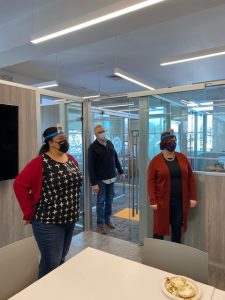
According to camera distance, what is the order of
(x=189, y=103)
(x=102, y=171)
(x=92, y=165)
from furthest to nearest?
(x=102, y=171) → (x=92, y=165) → (x=189, y=103)

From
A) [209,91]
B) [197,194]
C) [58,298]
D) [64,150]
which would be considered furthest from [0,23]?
[58,298]

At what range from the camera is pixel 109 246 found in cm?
321

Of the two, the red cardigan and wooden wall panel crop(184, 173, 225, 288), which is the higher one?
the red cardigan

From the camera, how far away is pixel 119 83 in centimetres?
790

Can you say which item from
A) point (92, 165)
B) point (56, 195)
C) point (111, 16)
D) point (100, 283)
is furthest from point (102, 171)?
point (100, 283)

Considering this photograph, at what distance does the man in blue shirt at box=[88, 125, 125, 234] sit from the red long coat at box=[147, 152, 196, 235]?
109 centimetres

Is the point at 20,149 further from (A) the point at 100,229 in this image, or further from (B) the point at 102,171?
(A) the point at 100,229

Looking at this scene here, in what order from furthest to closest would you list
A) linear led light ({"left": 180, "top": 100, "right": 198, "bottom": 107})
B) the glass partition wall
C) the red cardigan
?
linear led light ({"left": 180, "top": 100, "right": 198, "bottom": 107}), the glass partition wall, the red cardigan

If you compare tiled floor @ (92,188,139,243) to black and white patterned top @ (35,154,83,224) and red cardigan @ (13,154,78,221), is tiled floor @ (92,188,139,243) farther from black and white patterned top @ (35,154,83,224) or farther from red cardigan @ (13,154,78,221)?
red cardigan @ (13,154,78,221)

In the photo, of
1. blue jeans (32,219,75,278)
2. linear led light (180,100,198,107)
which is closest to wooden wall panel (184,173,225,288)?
linear led light (180,100,198,107)

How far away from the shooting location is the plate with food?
3.71 ft

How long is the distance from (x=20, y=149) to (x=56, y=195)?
103 cm

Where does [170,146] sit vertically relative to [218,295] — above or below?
above

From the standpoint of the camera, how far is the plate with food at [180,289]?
1131 mm
